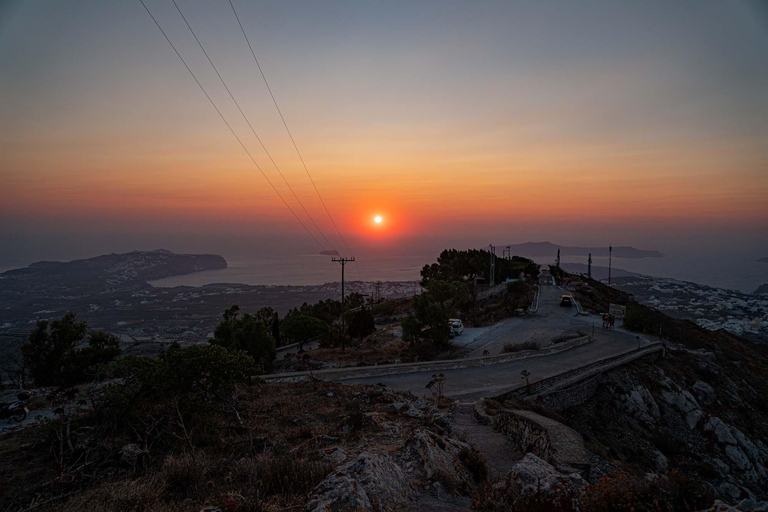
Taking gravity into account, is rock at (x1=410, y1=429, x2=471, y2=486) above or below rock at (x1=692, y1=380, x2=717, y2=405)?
above

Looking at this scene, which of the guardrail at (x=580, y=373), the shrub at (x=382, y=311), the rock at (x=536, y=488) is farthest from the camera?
the shrub at (x=382, y=311)

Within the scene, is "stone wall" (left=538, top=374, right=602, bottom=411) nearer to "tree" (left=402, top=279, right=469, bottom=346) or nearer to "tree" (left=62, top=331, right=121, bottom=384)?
"tree" (left=402, top=279, right=469, bottom=346)

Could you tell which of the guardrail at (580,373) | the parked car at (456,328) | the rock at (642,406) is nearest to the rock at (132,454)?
the guardrail at (580,373)

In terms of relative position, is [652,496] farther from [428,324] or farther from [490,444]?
[428,324]

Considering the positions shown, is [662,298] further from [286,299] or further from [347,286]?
[286,299]

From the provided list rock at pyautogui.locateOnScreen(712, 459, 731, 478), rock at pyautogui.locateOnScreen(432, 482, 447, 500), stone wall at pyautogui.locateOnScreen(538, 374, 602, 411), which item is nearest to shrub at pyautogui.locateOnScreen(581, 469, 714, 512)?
rock at pyautogui.locateOnScreen(432, 482, 447, 500)

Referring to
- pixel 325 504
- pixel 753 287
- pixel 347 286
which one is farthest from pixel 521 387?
pixel 753 287

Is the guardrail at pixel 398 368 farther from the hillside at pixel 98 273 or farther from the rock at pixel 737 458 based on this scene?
the hillside at pixel 98 273
